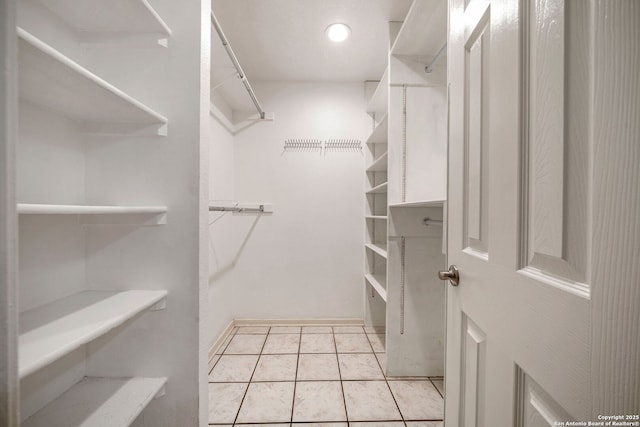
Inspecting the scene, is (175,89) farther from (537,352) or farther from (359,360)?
(359,360)

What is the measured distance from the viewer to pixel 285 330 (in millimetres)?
2486

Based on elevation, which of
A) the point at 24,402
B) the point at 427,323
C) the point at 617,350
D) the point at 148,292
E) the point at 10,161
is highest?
the point at 10,161

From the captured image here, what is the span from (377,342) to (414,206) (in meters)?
1.33

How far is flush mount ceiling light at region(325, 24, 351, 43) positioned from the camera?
192 centimetres

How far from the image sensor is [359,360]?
1.98 m

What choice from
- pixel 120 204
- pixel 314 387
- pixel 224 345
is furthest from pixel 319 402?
pixel 120 204

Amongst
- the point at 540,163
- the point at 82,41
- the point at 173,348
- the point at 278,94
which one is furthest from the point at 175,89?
the point at 278,94

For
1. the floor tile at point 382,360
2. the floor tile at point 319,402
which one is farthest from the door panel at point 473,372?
the floor tile at point 382,360

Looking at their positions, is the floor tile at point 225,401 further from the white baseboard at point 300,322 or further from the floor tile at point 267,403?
the white baseboard at point 300,322

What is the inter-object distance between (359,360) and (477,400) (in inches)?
55.9

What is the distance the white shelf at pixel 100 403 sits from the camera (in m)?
0.79

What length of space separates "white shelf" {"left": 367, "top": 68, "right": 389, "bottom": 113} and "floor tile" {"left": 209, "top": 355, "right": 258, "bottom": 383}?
Answer: 2356 millimetres

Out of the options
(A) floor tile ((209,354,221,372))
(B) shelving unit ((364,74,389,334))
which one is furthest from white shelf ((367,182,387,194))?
(A) floor tile ((209,354,221,372))

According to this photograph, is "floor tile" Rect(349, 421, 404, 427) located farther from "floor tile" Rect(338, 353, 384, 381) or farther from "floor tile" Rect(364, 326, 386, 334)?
"floor tile" Rect(364, 326, 386, 334)
